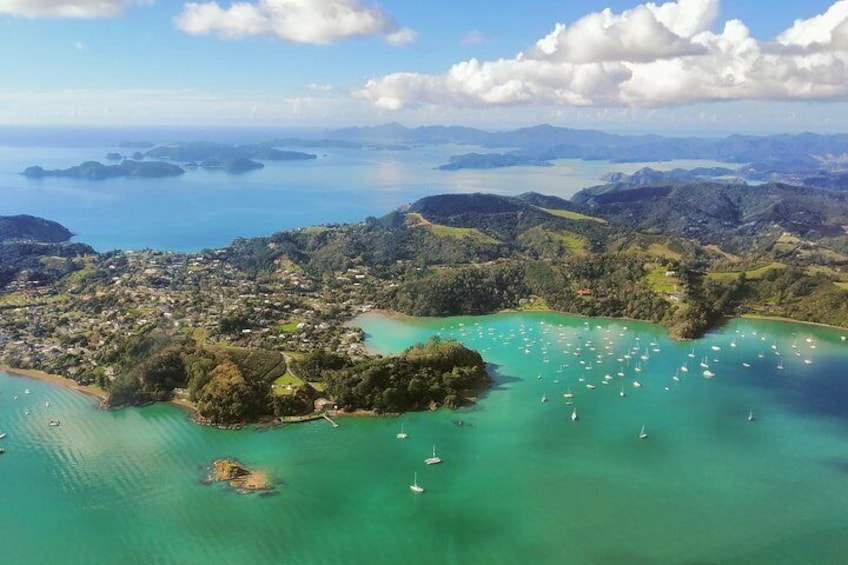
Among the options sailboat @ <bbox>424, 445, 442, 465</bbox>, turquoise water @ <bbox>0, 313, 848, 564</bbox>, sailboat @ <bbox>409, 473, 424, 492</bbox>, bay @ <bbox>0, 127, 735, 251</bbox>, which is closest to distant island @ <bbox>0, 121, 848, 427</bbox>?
turquoise water @ <bbox>0, 313, 848, 564</bbox>

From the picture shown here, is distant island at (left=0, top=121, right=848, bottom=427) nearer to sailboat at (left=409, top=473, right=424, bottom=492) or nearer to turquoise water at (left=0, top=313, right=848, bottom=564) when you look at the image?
turquoise water at (left=0, top=313, right=848, bottom=564)

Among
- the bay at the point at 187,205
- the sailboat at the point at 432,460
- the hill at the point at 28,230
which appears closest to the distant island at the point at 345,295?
the hill at the point at 28,230

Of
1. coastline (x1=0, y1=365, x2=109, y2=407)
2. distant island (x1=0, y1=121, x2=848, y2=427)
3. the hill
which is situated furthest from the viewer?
the hill

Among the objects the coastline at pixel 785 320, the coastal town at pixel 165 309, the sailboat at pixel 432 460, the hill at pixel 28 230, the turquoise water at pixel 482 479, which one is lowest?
the turquoise water at pixel 482 479

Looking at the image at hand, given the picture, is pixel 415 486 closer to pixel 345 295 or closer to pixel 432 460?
pixel 432 460

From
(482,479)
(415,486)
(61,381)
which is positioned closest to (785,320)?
(482,479)

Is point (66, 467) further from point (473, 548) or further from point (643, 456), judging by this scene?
point (643, 456)

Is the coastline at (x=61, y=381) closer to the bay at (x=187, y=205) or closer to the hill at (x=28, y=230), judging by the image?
the bay at (x=187, y=205)
